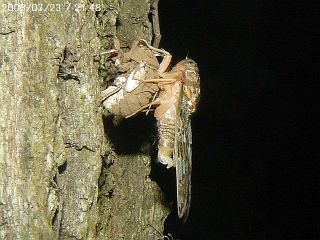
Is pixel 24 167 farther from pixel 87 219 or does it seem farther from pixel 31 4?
pixel 31 4

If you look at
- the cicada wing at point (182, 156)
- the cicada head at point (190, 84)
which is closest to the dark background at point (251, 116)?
the cicada head at point (190, 84)

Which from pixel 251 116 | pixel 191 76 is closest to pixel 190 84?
pixel 191 76

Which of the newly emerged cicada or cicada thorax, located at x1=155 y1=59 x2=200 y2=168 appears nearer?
the newly emerged cicada

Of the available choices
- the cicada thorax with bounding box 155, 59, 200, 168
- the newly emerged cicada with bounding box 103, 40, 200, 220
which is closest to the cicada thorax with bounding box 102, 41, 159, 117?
the newly emerged cicada with bounding box 103, 40, 200, 220

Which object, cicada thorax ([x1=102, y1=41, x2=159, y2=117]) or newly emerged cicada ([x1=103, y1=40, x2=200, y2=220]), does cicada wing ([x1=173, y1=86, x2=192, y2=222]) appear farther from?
cicada thorax ([x1=102, y1=41, x2=159, y2=117])

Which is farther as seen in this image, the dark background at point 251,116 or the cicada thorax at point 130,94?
the dark background at point 251,116

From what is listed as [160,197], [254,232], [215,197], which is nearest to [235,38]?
[215,197]

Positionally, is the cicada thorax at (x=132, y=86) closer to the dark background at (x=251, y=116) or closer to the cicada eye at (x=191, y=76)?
the cicada eye at (x=191, y=76)
